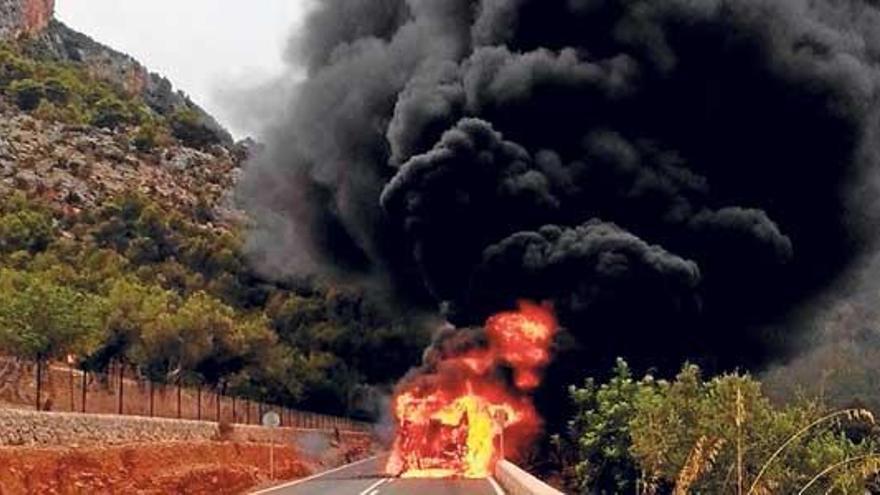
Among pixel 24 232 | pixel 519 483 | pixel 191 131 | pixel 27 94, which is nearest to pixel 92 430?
pixel 519 483

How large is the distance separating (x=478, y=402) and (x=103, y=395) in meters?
16.8

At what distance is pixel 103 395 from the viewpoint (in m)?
51.1

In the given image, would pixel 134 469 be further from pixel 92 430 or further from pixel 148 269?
pixel 148 269

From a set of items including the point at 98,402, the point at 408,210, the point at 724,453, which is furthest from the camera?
the point at 408,210

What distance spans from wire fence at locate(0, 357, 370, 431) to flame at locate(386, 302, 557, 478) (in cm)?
1063

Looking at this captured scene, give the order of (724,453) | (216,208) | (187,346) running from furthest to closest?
(216,208) → (187,346) → (724,453)

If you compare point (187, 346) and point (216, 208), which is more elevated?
point (216, 208)

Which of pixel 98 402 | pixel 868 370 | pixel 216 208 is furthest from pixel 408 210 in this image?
pixel 216 208

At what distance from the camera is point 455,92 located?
61.7 metres

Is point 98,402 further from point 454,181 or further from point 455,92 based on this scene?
point 455,92

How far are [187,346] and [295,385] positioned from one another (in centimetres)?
1309

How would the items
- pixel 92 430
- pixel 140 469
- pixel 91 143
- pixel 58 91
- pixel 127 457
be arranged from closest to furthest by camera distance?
pixel 127 457, pixel 92 430, pixel 140 469, pixel 91 143, pixel 58 91

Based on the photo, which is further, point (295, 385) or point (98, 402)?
point (295, 385)

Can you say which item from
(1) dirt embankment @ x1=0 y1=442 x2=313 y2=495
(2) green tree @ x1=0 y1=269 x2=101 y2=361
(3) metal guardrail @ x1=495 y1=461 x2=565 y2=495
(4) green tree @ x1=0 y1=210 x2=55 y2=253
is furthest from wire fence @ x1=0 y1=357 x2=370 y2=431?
(4) green tree @ x1=0 y1=210 x2=55 y2=253
